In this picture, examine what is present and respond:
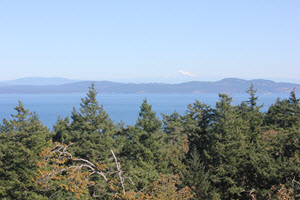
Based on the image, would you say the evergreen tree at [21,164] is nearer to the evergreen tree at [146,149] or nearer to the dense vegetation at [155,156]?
the dense vegetation at [155,156]

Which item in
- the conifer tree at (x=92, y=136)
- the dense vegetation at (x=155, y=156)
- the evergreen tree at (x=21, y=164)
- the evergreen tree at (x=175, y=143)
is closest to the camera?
the evergreen tree at (x=21, y=164)

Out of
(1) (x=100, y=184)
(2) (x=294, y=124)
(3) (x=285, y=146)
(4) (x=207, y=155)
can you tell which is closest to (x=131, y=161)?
(1) (x=100, y=184)

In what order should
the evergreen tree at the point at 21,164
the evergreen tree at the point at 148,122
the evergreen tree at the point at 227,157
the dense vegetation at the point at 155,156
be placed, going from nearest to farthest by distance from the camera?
the evergreen tree at the point at 21,164 < the dense vegetation at the point at 155,156 < the evergreen tree at the point at 227,157 < the evergreen tree at the point at 148,122

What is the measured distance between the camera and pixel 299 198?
15734 mm

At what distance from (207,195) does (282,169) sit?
5.00 meters

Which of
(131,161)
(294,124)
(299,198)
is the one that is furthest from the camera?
(294,124)

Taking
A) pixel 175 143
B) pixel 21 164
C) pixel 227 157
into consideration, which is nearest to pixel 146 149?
pixel 227 157

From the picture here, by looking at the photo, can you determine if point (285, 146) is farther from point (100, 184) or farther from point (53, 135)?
point (53, 135)

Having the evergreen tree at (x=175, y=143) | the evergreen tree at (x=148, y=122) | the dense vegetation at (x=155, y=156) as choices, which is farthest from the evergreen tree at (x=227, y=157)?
the evergreen tree at (x=148, y=122)

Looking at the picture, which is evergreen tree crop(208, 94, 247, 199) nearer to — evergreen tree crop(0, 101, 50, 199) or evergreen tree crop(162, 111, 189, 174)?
evergreen tree crop(162, 111, 189, 174)

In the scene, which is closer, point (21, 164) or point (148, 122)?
point (21, 164)

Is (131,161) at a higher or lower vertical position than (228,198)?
higher

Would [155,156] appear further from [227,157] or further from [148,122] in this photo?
[227,157]

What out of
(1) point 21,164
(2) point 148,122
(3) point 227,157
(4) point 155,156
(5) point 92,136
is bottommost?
(4) point 155,156
